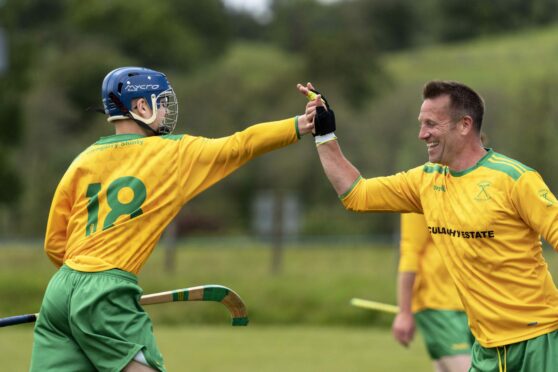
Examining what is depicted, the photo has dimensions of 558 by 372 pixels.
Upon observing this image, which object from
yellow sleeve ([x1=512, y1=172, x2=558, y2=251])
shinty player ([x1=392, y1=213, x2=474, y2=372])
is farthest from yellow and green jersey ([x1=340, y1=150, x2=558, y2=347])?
shinty player ([x1=392, y1=213, x2=474, y2=372])

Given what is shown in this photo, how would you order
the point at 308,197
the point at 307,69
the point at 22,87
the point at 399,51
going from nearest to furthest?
the point at 308,197
the point at 22,87
the point at 307,69
the point at 399,51

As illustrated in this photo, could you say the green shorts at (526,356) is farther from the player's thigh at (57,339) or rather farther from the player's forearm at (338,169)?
the player's thigh at (57,339)

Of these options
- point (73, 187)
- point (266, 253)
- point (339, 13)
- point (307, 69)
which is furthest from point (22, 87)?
point (73, 187)

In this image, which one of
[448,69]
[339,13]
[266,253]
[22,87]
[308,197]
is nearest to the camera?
[266,253]

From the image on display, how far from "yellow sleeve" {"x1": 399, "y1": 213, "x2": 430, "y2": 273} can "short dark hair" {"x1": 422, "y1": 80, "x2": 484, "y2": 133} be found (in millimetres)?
2360

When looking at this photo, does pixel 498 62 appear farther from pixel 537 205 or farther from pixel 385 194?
pixel 537 205

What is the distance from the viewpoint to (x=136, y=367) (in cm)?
583

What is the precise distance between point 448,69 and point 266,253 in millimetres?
34026

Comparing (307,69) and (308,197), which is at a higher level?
(307,69)

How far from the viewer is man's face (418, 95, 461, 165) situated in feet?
20.3

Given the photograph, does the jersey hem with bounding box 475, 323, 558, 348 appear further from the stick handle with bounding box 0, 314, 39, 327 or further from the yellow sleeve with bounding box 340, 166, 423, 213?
the stick handle with bounding box 0, 314, 39, 327

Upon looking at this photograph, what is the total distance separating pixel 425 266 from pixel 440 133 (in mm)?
2691

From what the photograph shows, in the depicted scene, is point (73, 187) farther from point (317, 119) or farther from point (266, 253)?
point (266, 253)

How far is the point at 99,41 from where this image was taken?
229 feet
